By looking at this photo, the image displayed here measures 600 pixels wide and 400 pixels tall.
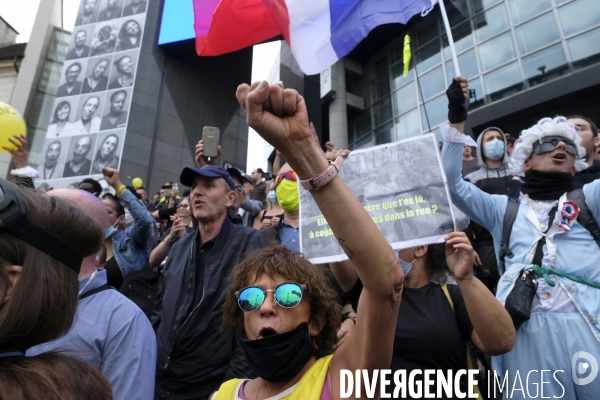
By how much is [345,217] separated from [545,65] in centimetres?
1674

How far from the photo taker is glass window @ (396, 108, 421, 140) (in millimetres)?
20062

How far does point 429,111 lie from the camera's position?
62.3 ft

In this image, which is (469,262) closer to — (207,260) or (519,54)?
(207,260)

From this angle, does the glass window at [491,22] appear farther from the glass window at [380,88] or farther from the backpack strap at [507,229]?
the backpack strap at [507,229]

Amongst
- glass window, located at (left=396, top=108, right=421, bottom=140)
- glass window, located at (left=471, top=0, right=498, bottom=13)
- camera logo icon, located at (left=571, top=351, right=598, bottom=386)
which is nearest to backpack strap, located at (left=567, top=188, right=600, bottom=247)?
camera logo icon, located at (left=571, top=351, right=598, bottom=386)

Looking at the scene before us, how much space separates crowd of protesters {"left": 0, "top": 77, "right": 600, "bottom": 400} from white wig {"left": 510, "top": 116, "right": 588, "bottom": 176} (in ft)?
0.04

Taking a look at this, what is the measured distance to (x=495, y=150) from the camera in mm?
4648

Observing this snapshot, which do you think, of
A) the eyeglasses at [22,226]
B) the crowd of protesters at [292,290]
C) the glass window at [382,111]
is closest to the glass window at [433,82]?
the glass window at [382,111]

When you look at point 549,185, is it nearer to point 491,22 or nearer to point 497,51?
point 497,51

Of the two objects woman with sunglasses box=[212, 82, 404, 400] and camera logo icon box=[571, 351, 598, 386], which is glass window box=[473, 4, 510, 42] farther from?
woman with sunglasses box=[212, 82, 404, 400]

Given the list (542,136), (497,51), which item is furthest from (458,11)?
(542,136)

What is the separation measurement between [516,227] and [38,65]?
3031 centimetres

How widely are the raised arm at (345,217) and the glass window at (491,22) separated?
59.8 ft

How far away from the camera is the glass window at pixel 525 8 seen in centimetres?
1528
